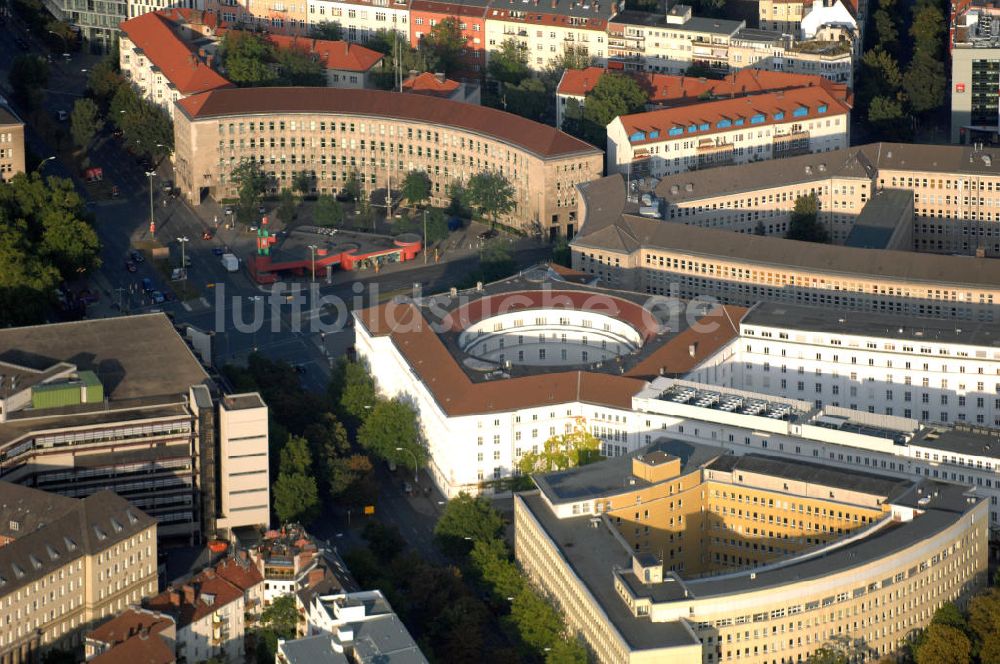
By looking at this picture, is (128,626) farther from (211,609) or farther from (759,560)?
(759,560)

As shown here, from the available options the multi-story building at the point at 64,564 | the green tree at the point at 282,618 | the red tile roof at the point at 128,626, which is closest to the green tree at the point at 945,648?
the green tree at the point at 282,618

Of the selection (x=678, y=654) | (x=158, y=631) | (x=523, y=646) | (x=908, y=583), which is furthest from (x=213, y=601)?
(x=908, y=583)

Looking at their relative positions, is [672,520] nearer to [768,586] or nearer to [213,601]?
[768,586]

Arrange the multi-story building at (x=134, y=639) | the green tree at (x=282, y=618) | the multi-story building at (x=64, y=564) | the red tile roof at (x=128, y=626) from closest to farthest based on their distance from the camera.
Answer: the multi-story building at (x=134, y=639) → the multi-story building at (x=64, y=564) → the red tile roof at (x=128, y=626) → the green tree at (x=282, y=618)

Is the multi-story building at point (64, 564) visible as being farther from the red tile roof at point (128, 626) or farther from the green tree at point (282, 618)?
the green tree at point (282, 618)

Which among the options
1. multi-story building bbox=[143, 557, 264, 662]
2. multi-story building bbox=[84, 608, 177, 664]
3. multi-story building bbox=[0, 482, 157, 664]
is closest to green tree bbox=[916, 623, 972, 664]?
multi-story building bbox=[143, 557, 264, 662]

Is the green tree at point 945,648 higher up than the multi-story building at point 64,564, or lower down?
lower down
